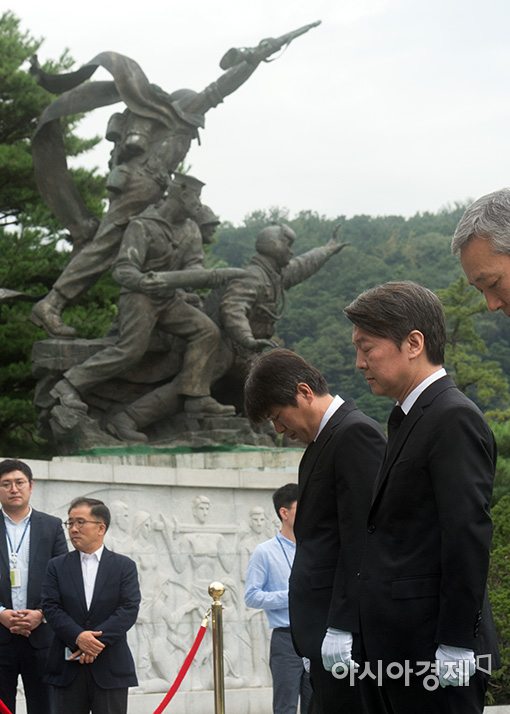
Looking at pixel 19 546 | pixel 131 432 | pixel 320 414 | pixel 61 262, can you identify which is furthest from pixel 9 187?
pixel 320 414

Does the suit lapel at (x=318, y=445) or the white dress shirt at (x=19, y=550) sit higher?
the suit lapel at (x=318, y=445)

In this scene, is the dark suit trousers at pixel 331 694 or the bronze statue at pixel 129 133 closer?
the dark suit trousers at pixel 331 694

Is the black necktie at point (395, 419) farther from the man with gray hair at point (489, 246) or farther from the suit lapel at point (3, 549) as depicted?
the suit lapel at point (3, 549)

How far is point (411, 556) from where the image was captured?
152 inches

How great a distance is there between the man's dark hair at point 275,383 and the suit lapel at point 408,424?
0.76 metres

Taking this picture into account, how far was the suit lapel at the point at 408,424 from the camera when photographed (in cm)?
399

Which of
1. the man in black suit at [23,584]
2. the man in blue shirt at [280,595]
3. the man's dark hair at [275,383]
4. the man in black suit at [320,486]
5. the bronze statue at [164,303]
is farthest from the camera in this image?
the bronze statue at [164,303]

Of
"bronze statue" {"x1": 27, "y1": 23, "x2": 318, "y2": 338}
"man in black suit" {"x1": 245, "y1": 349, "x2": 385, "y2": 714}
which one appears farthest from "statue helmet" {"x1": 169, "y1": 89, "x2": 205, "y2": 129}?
"man in black suit" {"x1": 245, "y1": 349, "x2": 385, "y2": 714}

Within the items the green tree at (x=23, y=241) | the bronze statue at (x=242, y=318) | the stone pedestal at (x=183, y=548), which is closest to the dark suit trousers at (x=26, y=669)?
the stone pedestal at (x=183, y=548)

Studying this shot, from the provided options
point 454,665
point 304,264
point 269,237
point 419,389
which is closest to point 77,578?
point 419,389

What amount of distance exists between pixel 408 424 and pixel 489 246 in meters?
0.67

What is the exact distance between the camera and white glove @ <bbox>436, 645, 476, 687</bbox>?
12.0 ft

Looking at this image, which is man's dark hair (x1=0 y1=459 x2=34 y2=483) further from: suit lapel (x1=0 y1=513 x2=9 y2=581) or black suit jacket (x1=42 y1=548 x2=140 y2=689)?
black suit jacket (x1=42 y1=548 x2=140 y2=689)

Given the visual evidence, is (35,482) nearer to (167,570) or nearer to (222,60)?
(167,570)
